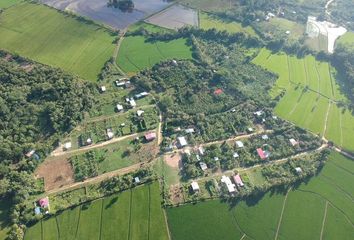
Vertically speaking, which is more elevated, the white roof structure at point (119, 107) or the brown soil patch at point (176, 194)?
the white roof structure at point (119, 107)

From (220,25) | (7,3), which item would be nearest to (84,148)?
(220,25)

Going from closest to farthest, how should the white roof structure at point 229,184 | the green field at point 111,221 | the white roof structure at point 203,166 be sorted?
the green field at point 111,221, the white roof structure at point 229,184, the white roof structure at point 203,166

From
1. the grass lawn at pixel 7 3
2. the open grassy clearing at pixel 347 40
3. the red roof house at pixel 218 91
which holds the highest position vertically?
the grass lawn at pixel 7 3

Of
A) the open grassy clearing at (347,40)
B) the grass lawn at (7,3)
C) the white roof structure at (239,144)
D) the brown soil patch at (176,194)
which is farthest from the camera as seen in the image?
the grass lawn at (7,3)

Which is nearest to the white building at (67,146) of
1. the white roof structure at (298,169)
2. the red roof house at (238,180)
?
the red roof house at (238,180)

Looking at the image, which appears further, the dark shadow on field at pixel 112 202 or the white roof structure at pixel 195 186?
the white roof structure at pixel 195 186

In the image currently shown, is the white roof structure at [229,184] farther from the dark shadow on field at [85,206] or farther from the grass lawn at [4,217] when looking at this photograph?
the grass lawn at [4,217]

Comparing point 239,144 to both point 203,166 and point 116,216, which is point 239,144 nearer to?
point 203,166

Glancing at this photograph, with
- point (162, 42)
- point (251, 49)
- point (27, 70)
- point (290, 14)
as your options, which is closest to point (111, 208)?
point (27, 70)

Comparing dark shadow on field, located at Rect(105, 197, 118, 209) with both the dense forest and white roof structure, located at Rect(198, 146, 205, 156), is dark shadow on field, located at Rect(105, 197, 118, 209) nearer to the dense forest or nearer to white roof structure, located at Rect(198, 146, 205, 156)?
the dense forest
